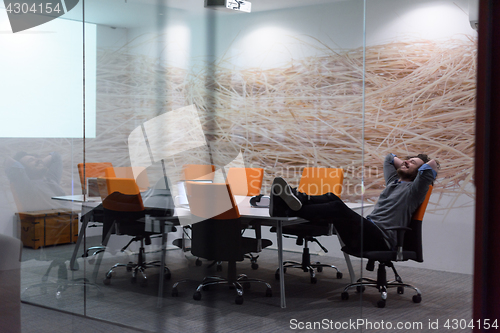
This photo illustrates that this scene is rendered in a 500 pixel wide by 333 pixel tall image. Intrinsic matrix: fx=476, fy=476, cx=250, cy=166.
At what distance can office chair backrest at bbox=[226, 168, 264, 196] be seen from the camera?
248 cm

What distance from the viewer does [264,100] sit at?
2451 millimetres

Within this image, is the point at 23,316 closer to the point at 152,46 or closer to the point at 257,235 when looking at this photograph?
the point at 257,235

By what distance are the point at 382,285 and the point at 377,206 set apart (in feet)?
1.64

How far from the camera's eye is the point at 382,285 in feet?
9.92

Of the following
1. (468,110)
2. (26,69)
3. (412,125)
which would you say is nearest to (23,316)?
(26,69)

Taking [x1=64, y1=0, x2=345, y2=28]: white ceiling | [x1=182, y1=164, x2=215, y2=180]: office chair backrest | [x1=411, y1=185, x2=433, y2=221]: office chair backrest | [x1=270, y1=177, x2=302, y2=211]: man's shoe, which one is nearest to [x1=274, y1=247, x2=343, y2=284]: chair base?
[x1=270, y1=177, x2=302, y2=211]: man's shoe

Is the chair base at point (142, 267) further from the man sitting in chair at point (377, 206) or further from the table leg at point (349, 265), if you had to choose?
the table leg at point (349, 265)

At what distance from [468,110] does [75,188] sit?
3.75 m

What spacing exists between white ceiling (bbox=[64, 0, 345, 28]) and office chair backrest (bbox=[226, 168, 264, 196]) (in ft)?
2.69

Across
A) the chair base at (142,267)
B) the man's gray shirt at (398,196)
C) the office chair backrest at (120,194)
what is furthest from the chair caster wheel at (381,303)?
the office chair backrest at (120,194)

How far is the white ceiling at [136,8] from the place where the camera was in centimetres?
245

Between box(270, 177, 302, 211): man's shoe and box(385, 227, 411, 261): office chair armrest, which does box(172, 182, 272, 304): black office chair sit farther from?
box(385, 227, 411, 261): office chair armrest

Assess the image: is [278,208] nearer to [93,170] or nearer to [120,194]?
[120,194]

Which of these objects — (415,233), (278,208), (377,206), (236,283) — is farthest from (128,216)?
(415,233)
